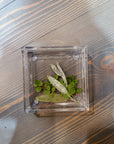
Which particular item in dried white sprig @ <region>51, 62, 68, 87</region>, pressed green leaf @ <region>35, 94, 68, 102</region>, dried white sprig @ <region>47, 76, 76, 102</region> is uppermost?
dried white sprig @ <region>51, 62, 68, 87</region>

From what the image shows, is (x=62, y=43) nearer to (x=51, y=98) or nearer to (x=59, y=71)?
(x=59, y=71)

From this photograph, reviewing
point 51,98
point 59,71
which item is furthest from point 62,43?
point 51,98

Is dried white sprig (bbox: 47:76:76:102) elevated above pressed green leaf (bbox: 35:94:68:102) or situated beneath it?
elevated above

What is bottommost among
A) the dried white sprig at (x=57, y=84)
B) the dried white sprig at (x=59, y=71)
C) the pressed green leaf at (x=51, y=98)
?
the pressed green leaf at (x=51, y=98)

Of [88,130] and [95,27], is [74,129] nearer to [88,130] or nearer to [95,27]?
[88,130]

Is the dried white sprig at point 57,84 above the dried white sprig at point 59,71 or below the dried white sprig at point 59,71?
below
